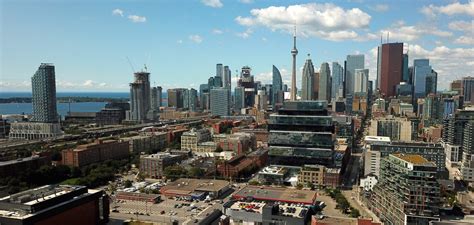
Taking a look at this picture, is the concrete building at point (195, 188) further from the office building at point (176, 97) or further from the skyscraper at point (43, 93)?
the office building at point (176, 97)

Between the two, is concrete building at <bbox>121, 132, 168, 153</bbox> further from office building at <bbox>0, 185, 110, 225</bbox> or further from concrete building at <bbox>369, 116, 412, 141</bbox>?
concrete building at <bbox>369, 116, 412, 141</bbox>

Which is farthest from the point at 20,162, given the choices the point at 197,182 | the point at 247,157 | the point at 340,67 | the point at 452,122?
the point at 340,67

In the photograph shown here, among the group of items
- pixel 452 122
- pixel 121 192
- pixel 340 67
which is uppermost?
pixel 340 67

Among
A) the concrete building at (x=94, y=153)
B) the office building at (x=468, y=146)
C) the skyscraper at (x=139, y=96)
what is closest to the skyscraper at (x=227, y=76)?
the skyscraper at (x=139, y=96)

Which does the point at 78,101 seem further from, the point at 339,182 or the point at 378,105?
the point at 339,182

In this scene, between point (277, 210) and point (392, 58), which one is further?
point (392, 58)
